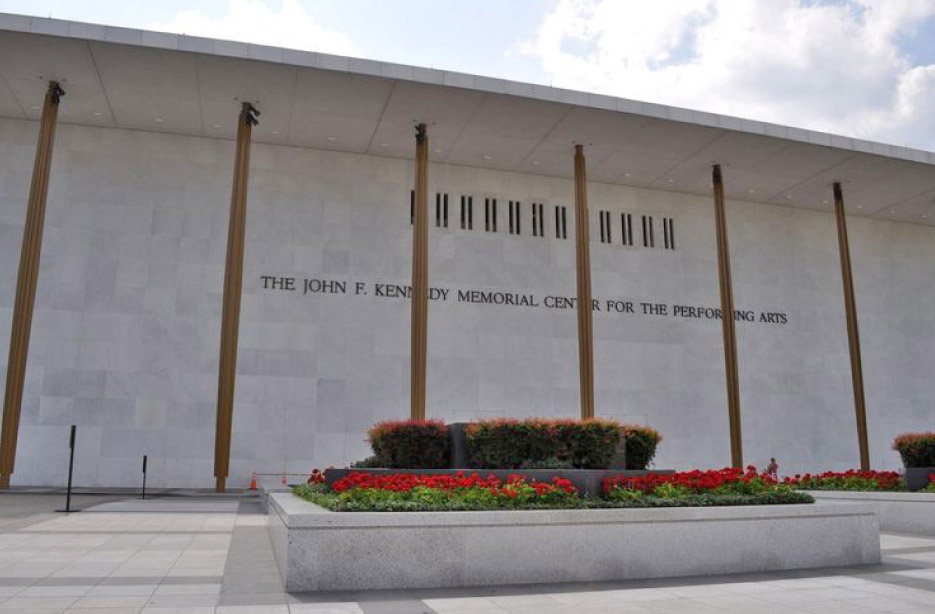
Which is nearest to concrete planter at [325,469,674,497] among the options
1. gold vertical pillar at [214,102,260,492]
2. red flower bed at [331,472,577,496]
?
red flower bed at [331,472,577,496]

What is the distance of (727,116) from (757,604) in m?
19.0

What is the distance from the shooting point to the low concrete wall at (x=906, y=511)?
13484 millimetres

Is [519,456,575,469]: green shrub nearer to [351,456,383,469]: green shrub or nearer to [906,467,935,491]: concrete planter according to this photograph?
[351,456,383,469]: green shrub

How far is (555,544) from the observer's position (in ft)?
28.2

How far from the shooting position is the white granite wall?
2250 cm

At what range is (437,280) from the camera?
25.5 meters

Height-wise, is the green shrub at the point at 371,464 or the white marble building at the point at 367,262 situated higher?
the white marble building at the point at 367,262

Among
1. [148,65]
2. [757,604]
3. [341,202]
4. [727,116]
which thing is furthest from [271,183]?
[757,604]

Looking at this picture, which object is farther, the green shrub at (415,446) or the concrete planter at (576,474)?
the green shrub at (415,446)

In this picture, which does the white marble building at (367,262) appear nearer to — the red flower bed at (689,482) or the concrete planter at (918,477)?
the concrete planter at (918,477)

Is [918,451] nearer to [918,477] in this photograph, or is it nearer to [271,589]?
[918,477]

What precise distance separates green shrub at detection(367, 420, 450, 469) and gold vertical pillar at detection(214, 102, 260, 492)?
9.18 meters

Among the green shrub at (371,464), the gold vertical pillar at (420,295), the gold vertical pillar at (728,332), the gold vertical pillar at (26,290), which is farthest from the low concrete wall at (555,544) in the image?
the gold vertical pillar at (728,332)

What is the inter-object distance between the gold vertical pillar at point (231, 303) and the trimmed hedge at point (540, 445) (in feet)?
35.8
